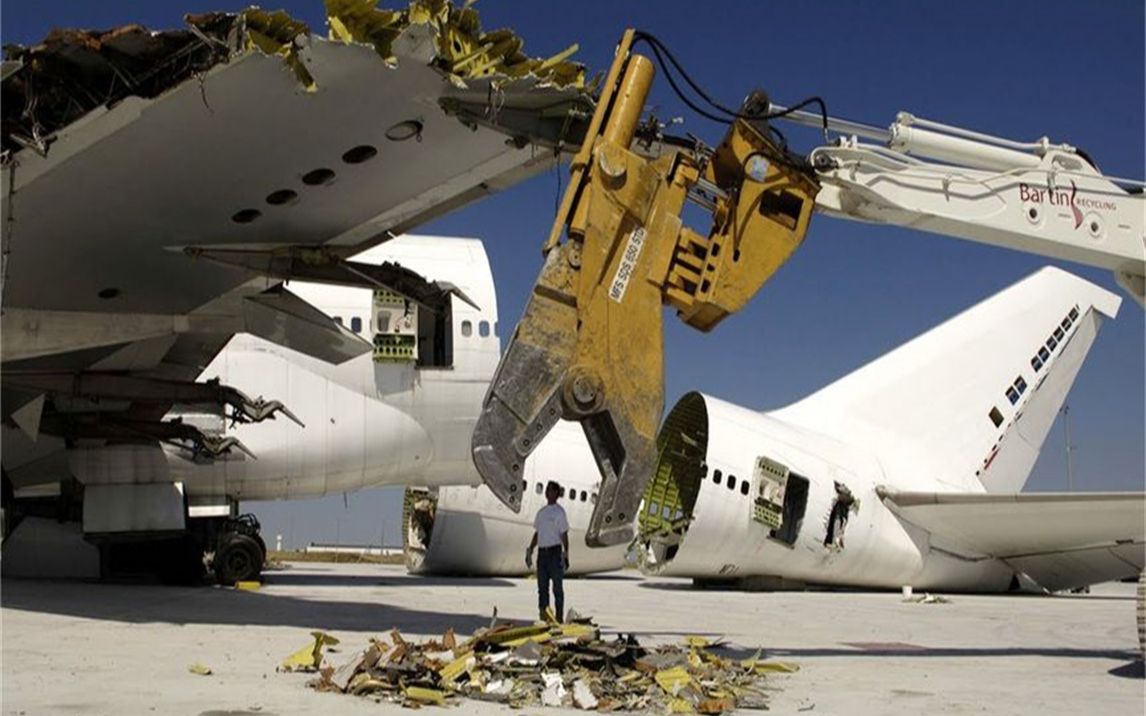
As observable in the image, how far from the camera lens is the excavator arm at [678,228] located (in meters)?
9.16

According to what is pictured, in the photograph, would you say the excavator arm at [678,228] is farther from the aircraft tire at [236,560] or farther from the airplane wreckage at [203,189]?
the aircraft tire at [236,560]

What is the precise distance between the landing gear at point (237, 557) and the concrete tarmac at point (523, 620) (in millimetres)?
511

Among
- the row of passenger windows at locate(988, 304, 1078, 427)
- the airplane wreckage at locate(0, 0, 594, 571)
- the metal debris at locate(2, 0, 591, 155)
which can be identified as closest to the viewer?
the metal debris at locate(2, 0, 591, 155)

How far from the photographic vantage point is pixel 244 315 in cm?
1631

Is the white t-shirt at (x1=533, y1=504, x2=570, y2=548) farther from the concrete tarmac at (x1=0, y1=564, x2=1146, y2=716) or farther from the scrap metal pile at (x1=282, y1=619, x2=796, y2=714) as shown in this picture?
the scrap metal pile at (x1=282, y1=619, x2=796, y2=714)

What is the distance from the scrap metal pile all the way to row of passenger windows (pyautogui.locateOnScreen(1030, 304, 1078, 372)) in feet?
65.0

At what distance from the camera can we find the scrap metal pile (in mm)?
8133

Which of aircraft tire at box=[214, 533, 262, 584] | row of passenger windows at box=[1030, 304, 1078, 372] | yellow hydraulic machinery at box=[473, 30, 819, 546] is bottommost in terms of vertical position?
aircraft tire at box=[214, 533, 262, 584]

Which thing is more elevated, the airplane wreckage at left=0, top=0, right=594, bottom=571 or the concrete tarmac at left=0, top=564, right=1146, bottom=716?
the airplane wreckage at left=0, top=0, right=594, bottom=571

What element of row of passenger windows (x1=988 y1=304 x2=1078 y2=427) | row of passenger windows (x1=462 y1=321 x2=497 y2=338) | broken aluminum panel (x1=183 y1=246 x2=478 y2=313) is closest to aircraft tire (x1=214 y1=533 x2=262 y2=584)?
row of passenger windows (x1=462 y1=321 x2=497 y2=338)

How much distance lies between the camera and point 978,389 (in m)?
27.1

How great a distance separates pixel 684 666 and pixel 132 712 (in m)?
3.99

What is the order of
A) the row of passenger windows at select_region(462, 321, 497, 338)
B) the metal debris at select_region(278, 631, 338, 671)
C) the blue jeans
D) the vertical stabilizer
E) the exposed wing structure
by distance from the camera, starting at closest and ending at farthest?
the metal debris at select_region(278, 631, 338, 671)
the blue jeans
the row of passenger windows at select_region(462, 321, 497, 338)
the exposed wing structure
the vertical stabilizer

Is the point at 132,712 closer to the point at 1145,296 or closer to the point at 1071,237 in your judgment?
the point at 1071,237
